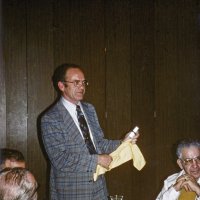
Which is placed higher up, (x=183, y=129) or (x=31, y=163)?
(x=183, y=129)

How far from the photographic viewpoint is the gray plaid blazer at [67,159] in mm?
2898

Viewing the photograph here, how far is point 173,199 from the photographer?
2549 millimetres

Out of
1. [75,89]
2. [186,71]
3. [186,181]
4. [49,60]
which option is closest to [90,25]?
[49,60]

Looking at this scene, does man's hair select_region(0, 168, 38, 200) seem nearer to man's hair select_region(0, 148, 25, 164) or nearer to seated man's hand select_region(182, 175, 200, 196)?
man's hair select_region(0, 148, 25, 164)

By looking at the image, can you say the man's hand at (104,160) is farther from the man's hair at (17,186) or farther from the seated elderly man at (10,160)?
the man's hair at (17,186)

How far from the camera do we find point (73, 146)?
9.89 feet

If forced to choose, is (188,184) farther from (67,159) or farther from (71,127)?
(71,127)

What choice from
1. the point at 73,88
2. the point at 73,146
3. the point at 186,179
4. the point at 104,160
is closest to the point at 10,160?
the point at 73,146

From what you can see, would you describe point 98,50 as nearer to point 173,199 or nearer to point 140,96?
point 140,96

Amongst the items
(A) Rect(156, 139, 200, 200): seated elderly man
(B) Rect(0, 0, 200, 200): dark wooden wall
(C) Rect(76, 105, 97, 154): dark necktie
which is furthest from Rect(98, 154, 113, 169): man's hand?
(B) Rect(0, 0, 200, 200): dark wooden wall

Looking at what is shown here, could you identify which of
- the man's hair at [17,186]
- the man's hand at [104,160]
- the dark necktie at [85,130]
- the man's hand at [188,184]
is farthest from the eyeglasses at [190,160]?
the man's hair at [17,186]

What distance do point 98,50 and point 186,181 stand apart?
2718mm

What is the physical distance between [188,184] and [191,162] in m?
0.27

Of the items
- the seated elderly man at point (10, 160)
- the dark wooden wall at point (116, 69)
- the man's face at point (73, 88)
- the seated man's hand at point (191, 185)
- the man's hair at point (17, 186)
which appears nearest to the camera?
the man's hair at point (17, 186)
